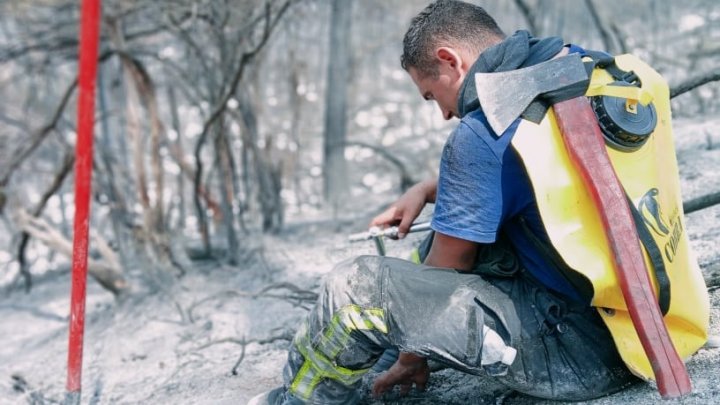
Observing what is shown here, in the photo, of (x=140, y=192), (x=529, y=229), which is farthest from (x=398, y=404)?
(x=140, y=192)

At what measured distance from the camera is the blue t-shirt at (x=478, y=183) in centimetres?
160

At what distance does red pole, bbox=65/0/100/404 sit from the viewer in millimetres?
2418

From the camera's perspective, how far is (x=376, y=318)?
1718mm

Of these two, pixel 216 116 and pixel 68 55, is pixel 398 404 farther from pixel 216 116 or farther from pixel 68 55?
pixel 68 55

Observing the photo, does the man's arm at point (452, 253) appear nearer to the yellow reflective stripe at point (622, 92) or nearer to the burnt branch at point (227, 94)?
the yellow reflective stripe at point (622, 92)

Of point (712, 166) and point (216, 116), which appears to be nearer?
point (712, 166)

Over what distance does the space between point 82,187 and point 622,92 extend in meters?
1.68

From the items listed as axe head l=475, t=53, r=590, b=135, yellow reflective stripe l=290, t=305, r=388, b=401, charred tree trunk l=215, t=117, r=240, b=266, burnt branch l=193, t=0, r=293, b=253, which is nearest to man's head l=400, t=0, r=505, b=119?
axe head l=475, t=53, r=590, b=135

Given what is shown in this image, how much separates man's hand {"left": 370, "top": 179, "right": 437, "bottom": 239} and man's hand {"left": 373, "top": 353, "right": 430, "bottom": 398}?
341 mm

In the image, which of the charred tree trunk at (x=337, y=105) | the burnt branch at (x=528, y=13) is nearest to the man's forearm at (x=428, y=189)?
the burnt branch at (x=528, y=13)

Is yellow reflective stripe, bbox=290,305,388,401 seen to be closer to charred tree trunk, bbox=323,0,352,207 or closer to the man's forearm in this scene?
the man's forearm

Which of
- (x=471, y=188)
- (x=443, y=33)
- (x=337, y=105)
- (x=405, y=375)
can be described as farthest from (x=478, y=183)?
(x=337, y=105)

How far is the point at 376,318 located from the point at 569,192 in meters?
0.51

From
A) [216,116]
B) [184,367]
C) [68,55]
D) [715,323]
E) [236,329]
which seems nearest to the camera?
[715,323]
